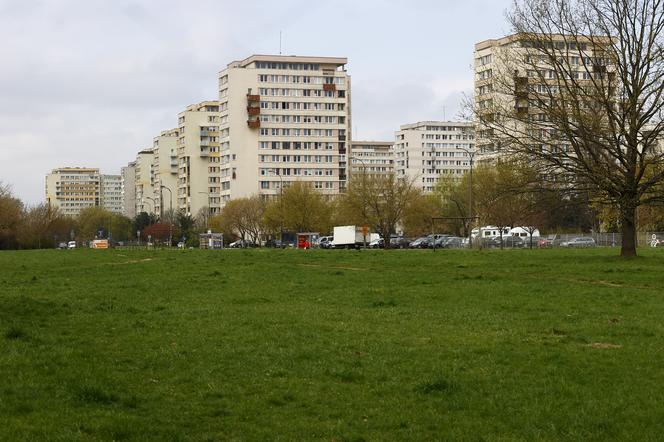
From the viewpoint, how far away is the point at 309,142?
165 metres

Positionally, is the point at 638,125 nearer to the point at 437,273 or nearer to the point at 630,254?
the point at 630,254

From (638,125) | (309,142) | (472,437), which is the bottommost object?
(472,437)

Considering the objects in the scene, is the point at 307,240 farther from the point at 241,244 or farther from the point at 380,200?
the point at 241,244

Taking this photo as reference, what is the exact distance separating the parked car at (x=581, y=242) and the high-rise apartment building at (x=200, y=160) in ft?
369

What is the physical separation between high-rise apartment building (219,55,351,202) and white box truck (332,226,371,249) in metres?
66.0

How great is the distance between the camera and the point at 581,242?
86625 millimetres

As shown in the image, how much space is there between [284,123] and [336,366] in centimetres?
15325

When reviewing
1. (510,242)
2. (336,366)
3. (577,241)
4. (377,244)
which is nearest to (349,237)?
(377,244)

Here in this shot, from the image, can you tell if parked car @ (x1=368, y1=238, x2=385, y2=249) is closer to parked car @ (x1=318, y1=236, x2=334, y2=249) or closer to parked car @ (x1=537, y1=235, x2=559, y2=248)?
parked car @ (x1=318, y1=236, x2=334, y2=249)

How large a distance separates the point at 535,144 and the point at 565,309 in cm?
2194

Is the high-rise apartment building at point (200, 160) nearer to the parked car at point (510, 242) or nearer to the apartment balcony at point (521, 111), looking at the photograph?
the parked car at point (510, 242)

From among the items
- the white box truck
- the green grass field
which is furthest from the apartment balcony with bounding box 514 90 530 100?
the white box truck

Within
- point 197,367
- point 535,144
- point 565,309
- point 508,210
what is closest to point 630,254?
point 535,144

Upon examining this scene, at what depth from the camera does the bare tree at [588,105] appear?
38.5 m
